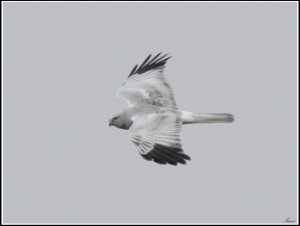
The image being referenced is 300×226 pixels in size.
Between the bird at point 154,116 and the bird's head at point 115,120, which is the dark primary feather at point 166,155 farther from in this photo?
the bird's head at point 115,120

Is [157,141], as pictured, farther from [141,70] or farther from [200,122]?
[141,70]

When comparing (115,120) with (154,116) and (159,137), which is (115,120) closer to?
(154,116)

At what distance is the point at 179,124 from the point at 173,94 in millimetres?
1429

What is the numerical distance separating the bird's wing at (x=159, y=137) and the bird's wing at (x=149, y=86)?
79 cm

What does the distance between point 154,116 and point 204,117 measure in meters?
1.05

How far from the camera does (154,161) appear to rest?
13.2 metres

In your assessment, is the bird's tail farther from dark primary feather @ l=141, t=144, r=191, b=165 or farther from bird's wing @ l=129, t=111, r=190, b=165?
dark primary feather @ l=141, t=144, r=191, b=165

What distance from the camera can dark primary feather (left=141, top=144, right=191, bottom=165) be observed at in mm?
13086

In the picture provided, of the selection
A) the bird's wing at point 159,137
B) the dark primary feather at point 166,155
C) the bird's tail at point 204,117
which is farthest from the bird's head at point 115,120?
the dark primary feather at point 166,155

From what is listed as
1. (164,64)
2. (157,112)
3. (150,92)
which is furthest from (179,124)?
(164,64)

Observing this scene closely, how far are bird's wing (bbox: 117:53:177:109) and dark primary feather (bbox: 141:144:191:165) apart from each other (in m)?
1.86

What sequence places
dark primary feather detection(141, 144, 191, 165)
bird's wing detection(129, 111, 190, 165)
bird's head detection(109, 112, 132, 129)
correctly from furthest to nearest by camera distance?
1. bird's head detection(109, 112, 132, 129)
2. bird's wing detection(129, 111, 190, 165)
3. dark primary feather detection(141, 144, 191, 165)

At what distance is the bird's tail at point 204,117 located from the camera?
14742 mm

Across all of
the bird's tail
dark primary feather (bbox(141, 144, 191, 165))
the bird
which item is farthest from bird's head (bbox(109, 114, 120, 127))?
dark primary feather (bbox(141, 144, 191, 165))
